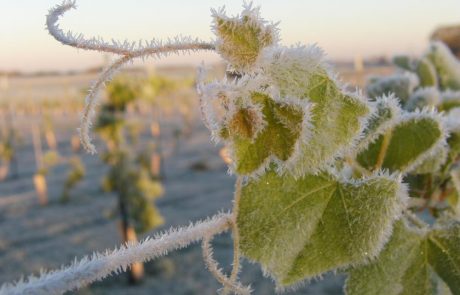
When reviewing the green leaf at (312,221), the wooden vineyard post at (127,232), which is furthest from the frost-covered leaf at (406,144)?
the wooden vineyard post at (127,232)

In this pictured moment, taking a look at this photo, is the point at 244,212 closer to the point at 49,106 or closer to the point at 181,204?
the point at 181,204

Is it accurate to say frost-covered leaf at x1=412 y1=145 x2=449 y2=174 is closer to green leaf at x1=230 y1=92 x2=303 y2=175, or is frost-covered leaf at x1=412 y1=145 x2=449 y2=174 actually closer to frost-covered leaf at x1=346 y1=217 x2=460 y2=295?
frost-covered leaf at x1=346 y1=217 x2=460 y2=295

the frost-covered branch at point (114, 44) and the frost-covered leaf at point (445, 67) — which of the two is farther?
the frost-covered leaf at point (445, 67)

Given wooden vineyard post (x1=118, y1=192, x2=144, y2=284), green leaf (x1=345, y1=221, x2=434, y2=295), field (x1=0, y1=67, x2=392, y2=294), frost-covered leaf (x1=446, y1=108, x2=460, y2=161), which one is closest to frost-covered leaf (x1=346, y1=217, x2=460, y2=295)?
green leaf (x1=345, y1=221, x2=434, y2=295)

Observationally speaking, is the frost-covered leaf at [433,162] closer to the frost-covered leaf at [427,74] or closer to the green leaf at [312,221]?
the green leaf at [312,221]

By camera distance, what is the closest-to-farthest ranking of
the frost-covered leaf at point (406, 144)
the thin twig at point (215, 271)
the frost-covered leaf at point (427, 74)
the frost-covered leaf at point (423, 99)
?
the thin twig at point (215, 271) → the frost-covered leaf at point (406, 144) → the frost-covered leaf at point (423, 99) → the frost-covered leaf at point (427, 74)

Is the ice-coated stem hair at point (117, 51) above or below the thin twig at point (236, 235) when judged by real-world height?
above

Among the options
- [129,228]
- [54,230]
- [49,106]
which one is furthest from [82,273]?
[49,106]
